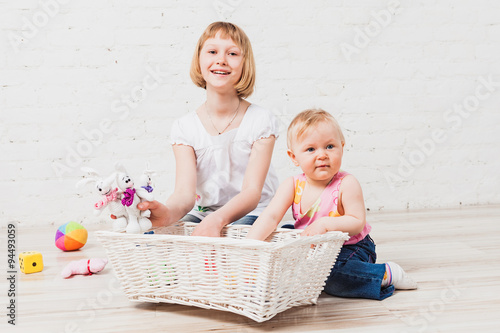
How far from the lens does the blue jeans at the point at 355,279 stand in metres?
1.27

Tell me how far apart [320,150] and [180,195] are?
434 mm

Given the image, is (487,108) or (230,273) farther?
(487,108)

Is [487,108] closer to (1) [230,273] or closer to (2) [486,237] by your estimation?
(2) [486,237]

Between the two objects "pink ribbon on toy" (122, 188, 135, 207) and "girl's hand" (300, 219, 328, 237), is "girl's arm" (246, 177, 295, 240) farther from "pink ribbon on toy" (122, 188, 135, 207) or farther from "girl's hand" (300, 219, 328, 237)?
"pink ribbon on toy" (122, 188, 135, 207)

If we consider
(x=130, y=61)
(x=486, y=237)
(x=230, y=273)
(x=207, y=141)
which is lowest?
(x=486, y=237)

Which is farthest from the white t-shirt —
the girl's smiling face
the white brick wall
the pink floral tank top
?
the white brick wall

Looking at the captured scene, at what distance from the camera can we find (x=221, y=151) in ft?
5.28

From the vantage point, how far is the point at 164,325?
3.70ft

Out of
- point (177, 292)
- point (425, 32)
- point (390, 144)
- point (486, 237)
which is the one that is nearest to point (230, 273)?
point (177, 292)

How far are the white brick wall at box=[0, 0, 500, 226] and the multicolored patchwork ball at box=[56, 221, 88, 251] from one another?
1.89 ft

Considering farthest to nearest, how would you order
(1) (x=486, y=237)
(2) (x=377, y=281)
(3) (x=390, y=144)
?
(3) (x=390, y=144) < (1) (x=486, y=237) < (2) (x=377, y=281)

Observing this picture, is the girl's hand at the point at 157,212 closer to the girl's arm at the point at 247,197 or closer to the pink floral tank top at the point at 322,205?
the girl's arm at the point at 247,197

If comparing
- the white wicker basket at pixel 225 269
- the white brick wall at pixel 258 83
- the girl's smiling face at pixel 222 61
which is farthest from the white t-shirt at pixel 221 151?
the white brick wall at pixel 258 83

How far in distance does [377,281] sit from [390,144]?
1444mm
